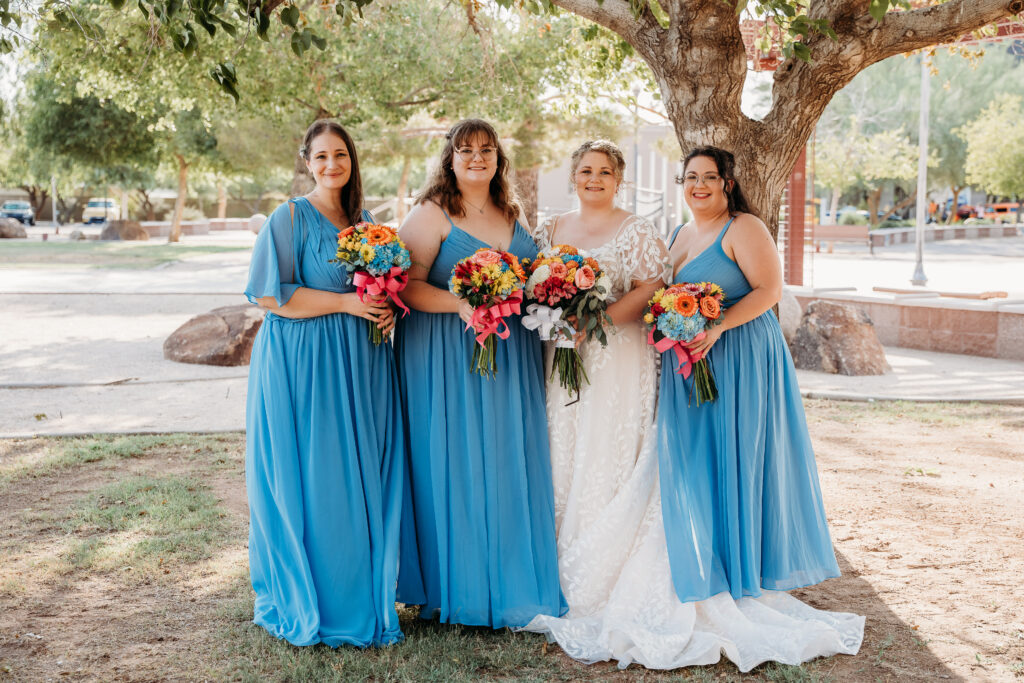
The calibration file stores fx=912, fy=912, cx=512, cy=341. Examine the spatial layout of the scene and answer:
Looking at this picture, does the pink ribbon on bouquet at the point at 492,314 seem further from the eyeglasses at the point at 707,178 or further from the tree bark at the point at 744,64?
the tree bark at the point at 744,64

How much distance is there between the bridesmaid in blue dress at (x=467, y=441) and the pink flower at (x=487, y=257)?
0.81ft

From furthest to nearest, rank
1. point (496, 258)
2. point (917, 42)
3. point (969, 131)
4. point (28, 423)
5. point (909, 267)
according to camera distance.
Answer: point (969, 131), point (909, 267), point (28, 423), point (917, 42), point (496, 258)

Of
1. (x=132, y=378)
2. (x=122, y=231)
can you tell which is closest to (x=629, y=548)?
(x=132, y=378)

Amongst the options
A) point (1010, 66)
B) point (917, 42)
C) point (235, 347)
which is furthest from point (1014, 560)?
point (1010, 66)

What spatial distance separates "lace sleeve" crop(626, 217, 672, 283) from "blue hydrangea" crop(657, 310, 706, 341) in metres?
0.35

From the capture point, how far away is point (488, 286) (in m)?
3.77

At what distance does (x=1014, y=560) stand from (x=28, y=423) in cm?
761

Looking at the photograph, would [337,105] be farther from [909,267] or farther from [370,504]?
[909,267]

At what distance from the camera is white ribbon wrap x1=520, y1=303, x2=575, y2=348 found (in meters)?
3.90

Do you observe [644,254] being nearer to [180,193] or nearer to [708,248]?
[708,248]

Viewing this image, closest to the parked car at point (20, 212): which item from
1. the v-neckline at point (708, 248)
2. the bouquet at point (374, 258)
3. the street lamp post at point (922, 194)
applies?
the street lamp post at point (922, 194)

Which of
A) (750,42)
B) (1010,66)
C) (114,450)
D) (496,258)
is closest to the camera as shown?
(496,258)

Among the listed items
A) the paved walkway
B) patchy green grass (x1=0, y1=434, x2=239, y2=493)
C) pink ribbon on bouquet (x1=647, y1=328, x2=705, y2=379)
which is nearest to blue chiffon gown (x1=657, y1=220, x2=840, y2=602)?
pink ribbon on bouquet (x1=647, y1=328, x2=705, y2=379)

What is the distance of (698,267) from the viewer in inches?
165
